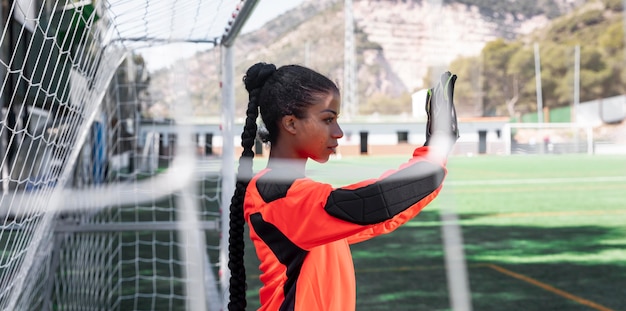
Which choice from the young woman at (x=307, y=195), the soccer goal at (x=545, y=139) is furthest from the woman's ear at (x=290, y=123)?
the soccer goal at (x=545, y=139)

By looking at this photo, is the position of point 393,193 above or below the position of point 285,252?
above

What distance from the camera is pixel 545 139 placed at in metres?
46.2

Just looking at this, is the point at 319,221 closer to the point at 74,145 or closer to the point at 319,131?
the point at 319,131

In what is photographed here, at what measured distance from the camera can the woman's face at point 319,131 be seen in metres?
1.39

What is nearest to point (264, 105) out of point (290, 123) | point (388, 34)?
point (290, 123)

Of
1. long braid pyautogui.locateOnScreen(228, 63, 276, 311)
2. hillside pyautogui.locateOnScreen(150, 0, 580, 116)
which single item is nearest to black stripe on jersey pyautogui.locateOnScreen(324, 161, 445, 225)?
long braid pyautogui.locateOnScreen(228, 63, 276, 311)

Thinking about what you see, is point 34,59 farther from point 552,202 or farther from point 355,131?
point 355,131

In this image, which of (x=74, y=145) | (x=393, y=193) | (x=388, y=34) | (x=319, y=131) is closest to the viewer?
(x=393, y=193)

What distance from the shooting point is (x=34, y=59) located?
6.07 feet

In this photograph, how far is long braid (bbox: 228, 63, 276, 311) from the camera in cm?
151

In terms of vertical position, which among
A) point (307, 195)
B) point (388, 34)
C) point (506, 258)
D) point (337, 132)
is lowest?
point (506, 258)

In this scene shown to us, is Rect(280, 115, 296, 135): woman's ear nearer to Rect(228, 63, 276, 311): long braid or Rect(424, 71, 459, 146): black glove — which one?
Rect(228, 63, 276, 311): long braid

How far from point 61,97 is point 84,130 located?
86cm

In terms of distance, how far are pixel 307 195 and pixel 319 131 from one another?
0.51 ft
